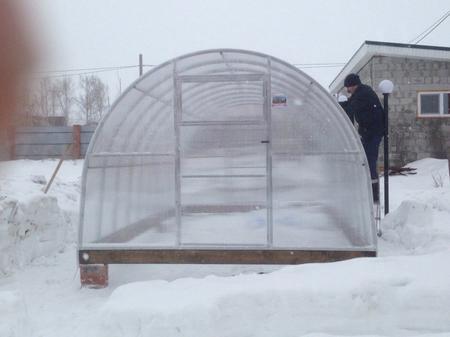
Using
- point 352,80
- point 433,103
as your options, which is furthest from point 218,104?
point 433,103

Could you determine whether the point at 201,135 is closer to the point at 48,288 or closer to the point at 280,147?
the point at 280,147

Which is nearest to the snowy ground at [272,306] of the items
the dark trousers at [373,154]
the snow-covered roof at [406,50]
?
the dark trousers at [373,154]

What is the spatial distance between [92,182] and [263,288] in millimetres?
2966

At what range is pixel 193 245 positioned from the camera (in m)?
6.11

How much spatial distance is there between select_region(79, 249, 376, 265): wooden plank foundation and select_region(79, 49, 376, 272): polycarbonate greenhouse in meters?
0.01

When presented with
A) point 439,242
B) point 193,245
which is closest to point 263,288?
point 193,245

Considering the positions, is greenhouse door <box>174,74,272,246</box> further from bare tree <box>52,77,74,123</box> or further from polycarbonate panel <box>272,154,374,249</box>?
bare tree <box>52,77,74,123</box>

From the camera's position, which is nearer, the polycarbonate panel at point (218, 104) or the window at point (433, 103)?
the polycarbonate panel at point (218, 104)

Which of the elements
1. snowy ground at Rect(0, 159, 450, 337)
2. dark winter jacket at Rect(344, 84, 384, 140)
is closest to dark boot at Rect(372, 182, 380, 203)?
dark winter jacket at Rect(344, 84, 384, 140)

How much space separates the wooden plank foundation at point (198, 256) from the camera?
596 cm

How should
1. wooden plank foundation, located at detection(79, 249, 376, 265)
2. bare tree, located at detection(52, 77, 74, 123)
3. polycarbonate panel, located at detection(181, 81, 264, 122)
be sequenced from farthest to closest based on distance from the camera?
polycarbonate panel, located at detection(181, 81, 264, 122)
wooden plank foundation, located at detection(79, 249, 376, 265)
bare tree, located at detection(52, 77, 74, 123)

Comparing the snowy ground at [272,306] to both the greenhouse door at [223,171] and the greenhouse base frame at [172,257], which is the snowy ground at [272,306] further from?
the greenhouse door at [223,171]

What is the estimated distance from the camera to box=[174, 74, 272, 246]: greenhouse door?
6160 millimetres

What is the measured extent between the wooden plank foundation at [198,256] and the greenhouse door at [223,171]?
4.6 inches
